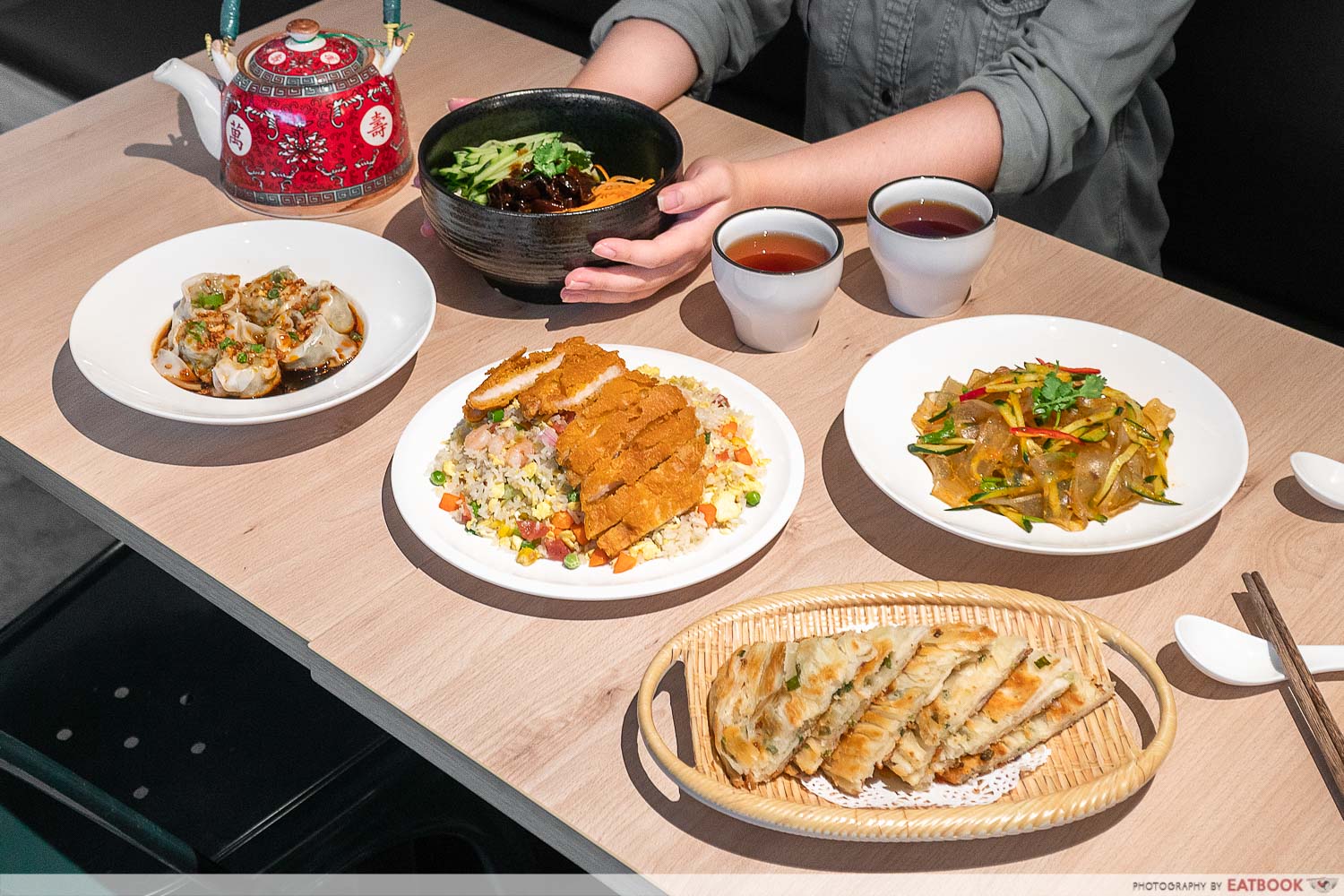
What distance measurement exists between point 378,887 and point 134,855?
0.95ft

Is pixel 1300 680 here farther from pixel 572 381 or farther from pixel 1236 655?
pixel 572 381

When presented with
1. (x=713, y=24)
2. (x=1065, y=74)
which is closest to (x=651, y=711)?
(x=1065, y=74)

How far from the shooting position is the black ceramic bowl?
1.52 m

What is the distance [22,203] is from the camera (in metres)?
1.88

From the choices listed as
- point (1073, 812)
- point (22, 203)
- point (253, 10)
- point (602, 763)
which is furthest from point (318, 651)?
point (253, 10)

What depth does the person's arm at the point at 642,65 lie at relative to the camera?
80.2 inches

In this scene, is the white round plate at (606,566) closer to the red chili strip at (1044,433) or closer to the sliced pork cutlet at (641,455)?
the sliced pork cutlet at (641,455)

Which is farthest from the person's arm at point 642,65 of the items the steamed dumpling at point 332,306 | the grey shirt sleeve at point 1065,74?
the steamed dumpling at point 332,306

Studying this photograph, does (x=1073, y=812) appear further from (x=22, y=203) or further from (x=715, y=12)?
(x=22, y=203)

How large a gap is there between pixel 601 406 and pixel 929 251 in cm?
51

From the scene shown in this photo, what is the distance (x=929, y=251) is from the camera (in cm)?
149

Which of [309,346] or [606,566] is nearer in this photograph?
[606,566]

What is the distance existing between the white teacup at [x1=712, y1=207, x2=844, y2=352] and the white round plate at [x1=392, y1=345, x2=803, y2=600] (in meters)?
0.11

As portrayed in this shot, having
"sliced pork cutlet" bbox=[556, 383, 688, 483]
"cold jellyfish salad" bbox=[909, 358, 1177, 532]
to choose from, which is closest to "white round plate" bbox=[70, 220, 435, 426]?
"sliced pork cutlet" bbox=[556, 383, 688, 483]
